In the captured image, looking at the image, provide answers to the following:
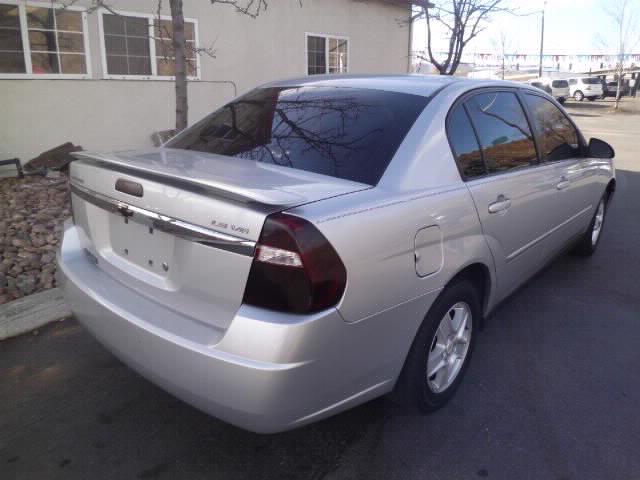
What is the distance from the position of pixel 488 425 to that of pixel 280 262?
152 centimetres

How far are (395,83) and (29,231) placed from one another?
401cm

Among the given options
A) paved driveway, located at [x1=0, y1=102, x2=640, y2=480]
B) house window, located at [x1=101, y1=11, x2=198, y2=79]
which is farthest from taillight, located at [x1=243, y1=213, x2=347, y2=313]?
house window, located at [x1=101, y1=11, x2=198, y2=79]

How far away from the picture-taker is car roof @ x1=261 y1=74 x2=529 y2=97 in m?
3.05

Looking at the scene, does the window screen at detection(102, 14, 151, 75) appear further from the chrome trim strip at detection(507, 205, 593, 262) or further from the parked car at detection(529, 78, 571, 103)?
the parked car at detection(529, 78, 571, 103)

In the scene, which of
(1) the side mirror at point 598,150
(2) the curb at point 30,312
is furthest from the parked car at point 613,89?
(2) the curb at point 30,312

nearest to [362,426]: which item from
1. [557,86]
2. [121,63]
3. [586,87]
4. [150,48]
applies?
[121,63]

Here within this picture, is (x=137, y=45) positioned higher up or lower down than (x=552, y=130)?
higher up

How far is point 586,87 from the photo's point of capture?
37.1 metres

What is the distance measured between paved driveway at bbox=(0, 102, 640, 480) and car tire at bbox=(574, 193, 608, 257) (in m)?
1.59

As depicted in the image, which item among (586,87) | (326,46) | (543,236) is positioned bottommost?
(543,236)

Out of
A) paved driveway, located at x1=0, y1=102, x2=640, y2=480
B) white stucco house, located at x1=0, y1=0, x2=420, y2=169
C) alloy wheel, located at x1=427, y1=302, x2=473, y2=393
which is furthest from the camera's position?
white stucco house, located at x1=0, y1=0, x2=420, y2=169

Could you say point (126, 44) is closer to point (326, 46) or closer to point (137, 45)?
point (137, 45)

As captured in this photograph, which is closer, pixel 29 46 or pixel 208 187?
pixel 208 187

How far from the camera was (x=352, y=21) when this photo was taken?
12.7 meters
